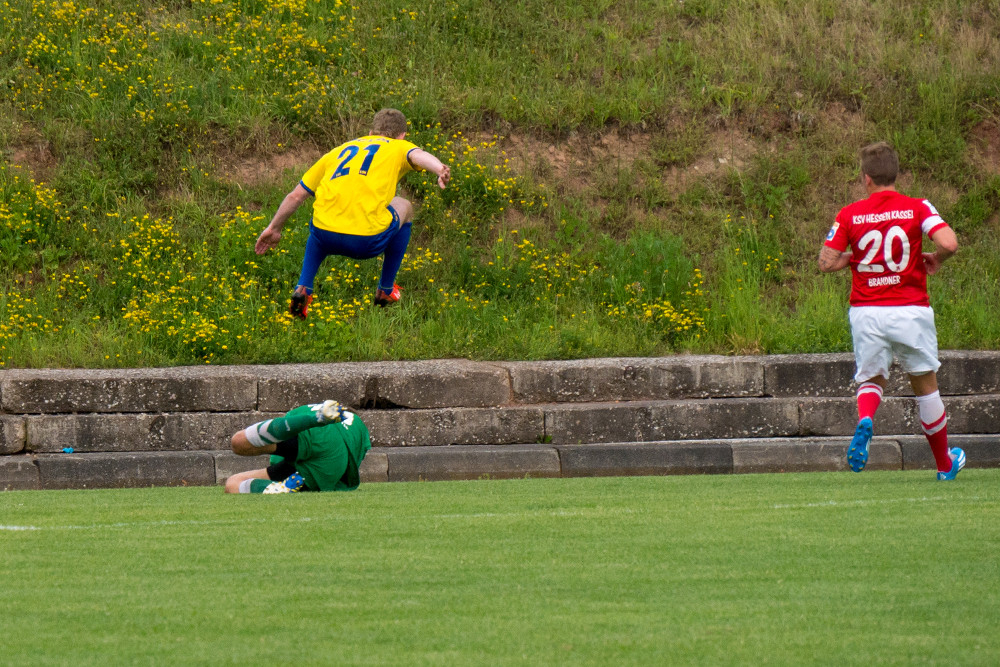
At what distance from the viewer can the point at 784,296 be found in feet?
47.8

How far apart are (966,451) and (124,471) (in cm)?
745

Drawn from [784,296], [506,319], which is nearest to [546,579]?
[506,319]

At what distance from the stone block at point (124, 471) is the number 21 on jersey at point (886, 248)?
231 inches

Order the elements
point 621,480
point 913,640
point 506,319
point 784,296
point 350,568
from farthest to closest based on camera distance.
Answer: point 784,296
point 506,319
point 621,480
point 350,568
point 913,640

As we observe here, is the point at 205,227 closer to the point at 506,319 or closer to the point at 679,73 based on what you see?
the point at 506,319

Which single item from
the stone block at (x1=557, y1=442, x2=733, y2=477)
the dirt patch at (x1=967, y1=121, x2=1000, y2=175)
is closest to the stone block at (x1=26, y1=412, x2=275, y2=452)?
the stone block at (x1=557, y1=442, x2=733, y2=477)

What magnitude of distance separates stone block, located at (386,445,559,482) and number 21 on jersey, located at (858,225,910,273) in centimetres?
417

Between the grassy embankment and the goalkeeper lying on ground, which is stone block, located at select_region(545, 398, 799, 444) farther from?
the goalkeeper lying on ground

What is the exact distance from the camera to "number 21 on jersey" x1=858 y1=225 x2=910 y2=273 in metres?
7.76

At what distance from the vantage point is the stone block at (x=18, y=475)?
10742 millimetres

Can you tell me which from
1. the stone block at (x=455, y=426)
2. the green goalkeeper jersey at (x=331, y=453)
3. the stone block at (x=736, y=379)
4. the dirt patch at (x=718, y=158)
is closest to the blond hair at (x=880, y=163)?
the green goalkeeper jersey at (x=331, y=453)

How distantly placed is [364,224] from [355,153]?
580 millimetres

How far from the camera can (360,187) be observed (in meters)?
8.53

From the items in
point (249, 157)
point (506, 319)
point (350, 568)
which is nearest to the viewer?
point (350, 568)
